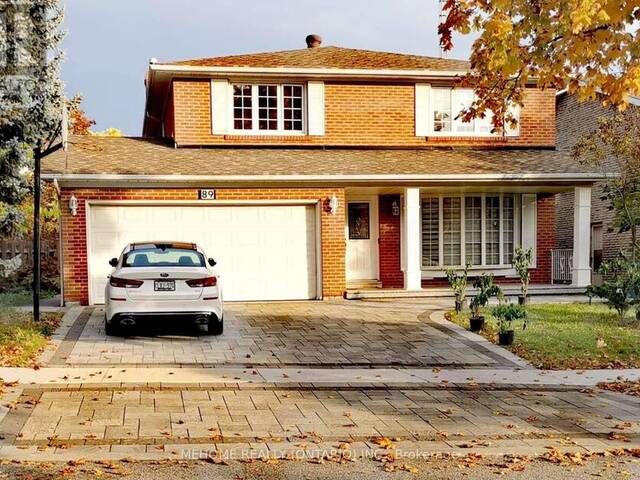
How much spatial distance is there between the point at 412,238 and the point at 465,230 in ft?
8.03

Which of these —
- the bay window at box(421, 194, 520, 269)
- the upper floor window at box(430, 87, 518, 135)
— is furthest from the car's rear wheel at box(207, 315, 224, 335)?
the upper floor window at box(430, 87, 518, 135)

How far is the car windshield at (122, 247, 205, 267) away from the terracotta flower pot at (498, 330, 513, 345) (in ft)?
16.6

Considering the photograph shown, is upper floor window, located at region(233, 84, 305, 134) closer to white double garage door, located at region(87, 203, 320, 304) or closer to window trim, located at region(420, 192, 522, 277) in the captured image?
white double garage door, located at region(87, 203, 320, 304)

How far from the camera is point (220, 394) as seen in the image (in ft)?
24.8

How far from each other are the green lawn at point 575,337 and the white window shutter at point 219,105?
7.93 metres

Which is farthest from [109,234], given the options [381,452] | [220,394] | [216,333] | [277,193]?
[381,452]

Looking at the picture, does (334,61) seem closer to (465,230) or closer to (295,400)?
(465,230)

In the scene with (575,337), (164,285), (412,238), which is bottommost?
(575,337)

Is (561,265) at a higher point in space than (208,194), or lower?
lower

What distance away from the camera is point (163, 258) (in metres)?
11.7

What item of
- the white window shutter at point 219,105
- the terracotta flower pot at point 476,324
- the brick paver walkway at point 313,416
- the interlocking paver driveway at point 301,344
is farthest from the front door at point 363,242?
the brick paver walkway at point 313,416

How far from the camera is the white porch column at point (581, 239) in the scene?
57.0ft

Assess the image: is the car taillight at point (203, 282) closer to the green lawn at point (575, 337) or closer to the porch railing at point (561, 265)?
the green lawn at point (575, 337)

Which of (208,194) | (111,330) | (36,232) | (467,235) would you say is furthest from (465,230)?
(36,232)
